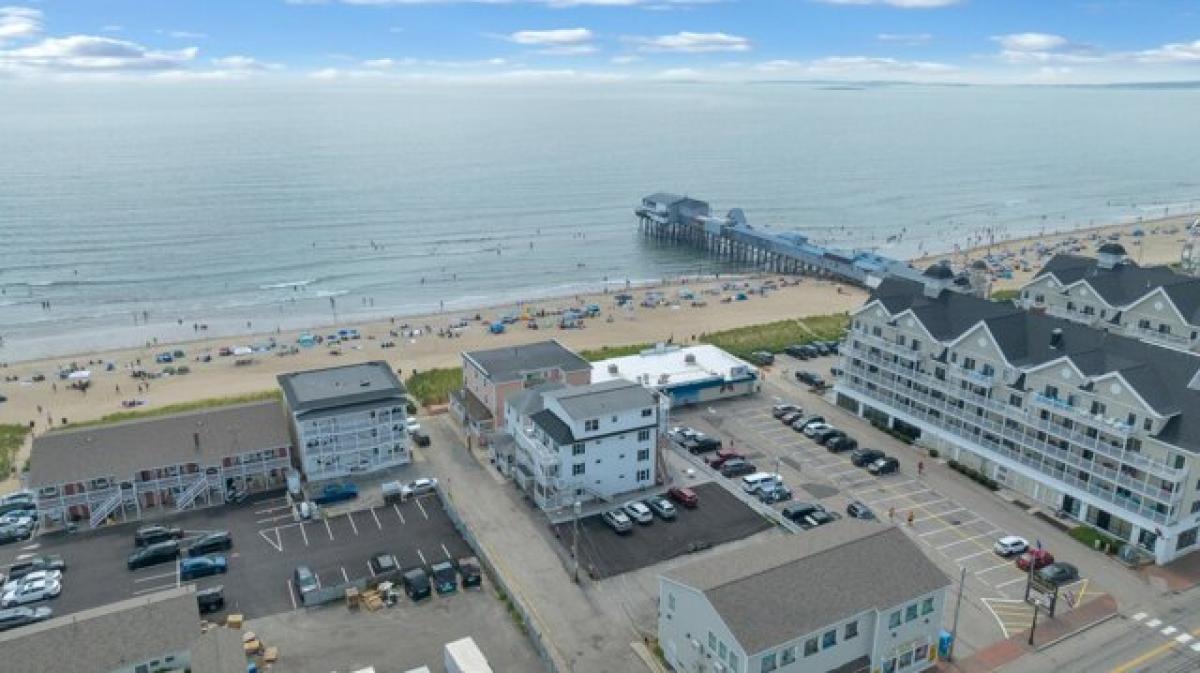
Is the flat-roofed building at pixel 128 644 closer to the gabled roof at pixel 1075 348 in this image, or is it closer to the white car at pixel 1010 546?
the white car at pixel 1010 546

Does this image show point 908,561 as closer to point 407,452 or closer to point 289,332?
point 407,452

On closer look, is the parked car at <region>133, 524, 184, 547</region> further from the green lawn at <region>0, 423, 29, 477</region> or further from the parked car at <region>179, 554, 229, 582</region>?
the green lawn at <region>0, 423, 29, 477</region>

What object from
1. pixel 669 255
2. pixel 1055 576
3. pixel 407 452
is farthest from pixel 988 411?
pixel 669 255

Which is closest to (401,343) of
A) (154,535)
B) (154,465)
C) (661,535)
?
(154,465)

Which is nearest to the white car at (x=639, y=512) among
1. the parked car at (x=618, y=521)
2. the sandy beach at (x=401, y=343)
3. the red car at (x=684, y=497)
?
the parked car at (x=618, y=521)

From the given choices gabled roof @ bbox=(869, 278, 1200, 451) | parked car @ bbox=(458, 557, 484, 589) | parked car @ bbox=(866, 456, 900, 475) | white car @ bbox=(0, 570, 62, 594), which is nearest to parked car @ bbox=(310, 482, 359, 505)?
parked car @ bbox=(458, 557, 484, 589)

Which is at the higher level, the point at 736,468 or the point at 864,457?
the point at 864,457

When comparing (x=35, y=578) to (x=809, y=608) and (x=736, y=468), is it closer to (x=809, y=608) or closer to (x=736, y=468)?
(x=809, y=608)
